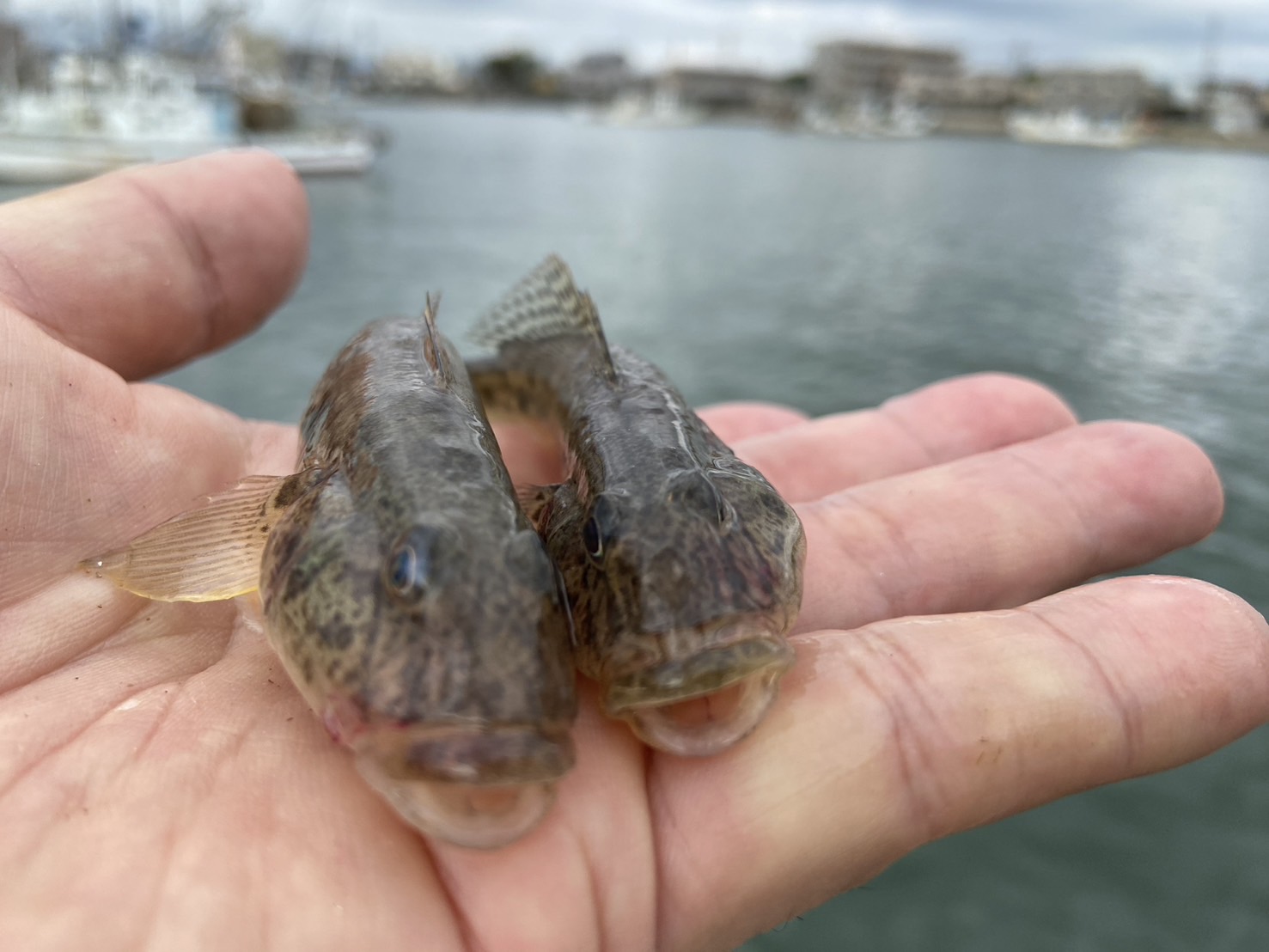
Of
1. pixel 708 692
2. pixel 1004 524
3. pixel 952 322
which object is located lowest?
pixel 952 322

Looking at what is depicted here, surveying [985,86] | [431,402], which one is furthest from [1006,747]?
[985,86]

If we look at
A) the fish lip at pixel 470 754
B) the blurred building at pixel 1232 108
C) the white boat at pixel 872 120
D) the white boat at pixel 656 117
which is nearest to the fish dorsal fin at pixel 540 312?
the fish lip at pixel 470 754

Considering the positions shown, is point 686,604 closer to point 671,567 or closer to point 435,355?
point 671,567

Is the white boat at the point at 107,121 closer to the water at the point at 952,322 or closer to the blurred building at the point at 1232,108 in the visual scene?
the water at the point at 952,322

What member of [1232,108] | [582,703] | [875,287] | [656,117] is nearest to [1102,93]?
[1232,108]

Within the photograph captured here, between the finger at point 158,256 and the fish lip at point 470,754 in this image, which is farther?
the finger at point 158,256
